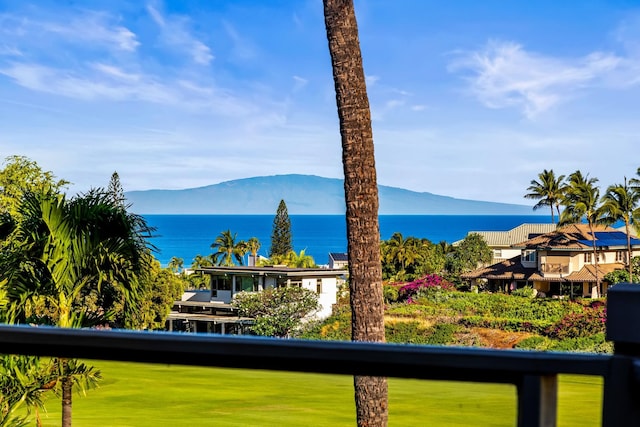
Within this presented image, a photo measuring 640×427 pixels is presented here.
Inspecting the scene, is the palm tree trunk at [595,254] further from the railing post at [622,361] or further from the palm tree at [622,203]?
the railing post at [622,361]

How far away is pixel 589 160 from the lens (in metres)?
107

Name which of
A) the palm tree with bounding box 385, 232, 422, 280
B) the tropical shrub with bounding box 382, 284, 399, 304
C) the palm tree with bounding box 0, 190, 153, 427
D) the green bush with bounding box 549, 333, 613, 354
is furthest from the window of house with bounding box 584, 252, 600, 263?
the palm tree with bounding box 0, 190, 153, 427

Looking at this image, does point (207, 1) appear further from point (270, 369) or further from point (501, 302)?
point (270, 369)

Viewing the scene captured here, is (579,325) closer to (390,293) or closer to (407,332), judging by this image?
(407,332)

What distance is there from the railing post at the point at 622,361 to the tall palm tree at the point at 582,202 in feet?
166

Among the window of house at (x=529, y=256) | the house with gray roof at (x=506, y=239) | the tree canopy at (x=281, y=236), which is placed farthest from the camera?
the house with gray roof at (x=506, y=239)

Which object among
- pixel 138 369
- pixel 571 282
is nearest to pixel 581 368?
pixel 138 369

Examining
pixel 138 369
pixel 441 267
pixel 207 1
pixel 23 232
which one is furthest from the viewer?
pixel 207 1

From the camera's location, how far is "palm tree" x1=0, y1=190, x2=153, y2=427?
769cm

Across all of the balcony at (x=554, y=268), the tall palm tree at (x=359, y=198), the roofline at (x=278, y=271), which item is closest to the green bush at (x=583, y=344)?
the roofline at (x=278, y=271)

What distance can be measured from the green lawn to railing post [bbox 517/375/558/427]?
0.04 feet

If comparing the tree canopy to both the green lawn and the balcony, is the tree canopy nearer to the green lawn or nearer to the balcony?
the balcony

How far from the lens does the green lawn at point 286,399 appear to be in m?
0.97

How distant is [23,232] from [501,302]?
37.6m
